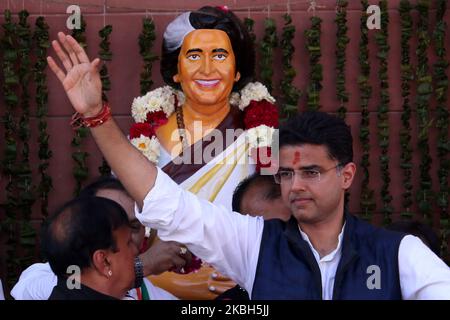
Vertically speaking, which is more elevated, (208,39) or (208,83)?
(208,39)

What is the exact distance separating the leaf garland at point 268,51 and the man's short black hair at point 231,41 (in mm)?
495

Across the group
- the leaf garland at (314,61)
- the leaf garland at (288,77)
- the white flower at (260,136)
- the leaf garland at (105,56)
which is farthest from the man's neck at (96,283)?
the leaf garland at (314,61)

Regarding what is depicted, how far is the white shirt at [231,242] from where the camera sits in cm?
238

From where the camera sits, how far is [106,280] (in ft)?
8.48

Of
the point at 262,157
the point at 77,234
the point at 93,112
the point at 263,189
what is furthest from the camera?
the point at 262,157

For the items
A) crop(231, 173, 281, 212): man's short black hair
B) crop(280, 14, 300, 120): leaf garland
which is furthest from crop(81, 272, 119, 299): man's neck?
crop(280, 14, 300, 120): leaf garland

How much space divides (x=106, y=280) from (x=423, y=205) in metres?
2.63

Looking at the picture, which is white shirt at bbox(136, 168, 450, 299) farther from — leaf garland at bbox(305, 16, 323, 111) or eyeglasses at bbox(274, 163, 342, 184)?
leaf garland at bbox(305, 16, 323, 111)

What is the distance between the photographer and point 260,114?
4133mm

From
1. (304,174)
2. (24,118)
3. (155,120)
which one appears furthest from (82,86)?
(24,118)

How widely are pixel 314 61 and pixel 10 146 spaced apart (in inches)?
67.7

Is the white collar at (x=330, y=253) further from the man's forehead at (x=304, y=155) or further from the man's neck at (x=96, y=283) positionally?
the man's neck at (x=96, y=283)

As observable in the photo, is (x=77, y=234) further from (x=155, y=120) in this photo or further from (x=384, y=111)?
(x=384, y=111)
